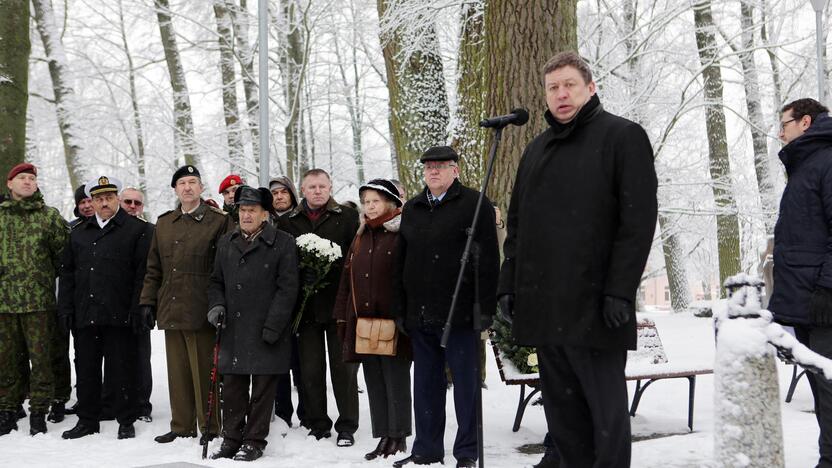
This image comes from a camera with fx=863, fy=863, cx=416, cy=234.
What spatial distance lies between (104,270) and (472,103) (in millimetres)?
3968

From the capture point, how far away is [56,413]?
791 cm

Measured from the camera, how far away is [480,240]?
5770 mm

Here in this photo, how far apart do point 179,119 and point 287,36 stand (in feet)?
10.1

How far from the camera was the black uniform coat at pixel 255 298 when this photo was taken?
6.38 metres

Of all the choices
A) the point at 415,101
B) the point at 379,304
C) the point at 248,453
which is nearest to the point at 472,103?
the point at 415,101

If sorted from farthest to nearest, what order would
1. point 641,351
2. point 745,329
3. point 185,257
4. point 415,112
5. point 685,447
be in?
point 415,112 < point 641,351 < point 185,257 < point 685,447 < point 745,329

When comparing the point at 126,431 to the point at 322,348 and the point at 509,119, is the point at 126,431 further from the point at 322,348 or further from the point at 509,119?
the point at 509,119

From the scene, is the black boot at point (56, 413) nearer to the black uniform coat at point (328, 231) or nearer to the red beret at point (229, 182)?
the red beret at point (229, 182)

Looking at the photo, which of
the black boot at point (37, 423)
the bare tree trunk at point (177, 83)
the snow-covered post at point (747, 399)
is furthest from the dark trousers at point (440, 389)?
the bare tree trunk at point (177, 83)

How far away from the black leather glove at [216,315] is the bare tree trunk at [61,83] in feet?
42.9

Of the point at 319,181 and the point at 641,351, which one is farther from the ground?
the point at 319,181

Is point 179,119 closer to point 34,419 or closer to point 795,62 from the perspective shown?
point 34,419

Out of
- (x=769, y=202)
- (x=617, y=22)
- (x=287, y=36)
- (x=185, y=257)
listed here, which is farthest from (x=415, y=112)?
(x=769, y=202)

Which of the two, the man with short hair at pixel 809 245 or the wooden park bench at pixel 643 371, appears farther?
the wooden park bench at pixel 643 371
